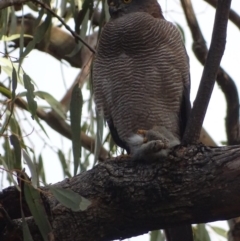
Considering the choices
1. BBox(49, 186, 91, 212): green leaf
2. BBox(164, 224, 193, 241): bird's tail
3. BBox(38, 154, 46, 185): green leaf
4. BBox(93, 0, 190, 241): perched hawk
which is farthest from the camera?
BBox(38, 154, 46, 185): green leaf

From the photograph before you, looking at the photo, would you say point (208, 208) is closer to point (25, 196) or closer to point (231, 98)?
point (25, 196)

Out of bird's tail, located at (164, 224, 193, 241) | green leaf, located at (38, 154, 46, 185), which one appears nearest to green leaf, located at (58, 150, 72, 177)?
green leaf, located at (38, 154, 46, 185)

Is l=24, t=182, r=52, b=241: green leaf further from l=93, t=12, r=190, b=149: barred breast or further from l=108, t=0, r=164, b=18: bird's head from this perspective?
l=108, t=0, r=164, b=18: bird's head

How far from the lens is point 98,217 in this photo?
2.08m

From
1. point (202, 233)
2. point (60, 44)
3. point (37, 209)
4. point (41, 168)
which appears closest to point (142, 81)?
point (202, 233)

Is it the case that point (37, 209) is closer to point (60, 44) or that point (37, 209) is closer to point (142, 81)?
point (142, 81)

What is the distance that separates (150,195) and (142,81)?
37.4 inches

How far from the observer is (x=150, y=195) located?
2.04 meters

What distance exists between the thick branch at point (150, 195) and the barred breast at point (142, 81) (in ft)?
2.53

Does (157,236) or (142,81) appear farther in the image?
(157,236)

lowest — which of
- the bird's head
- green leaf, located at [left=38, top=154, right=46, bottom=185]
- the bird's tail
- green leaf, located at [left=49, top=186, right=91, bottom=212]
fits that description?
the bird's tail

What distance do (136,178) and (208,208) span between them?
25 cm

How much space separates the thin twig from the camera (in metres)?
2.06

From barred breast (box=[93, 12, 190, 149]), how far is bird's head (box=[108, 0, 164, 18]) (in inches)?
8.8
